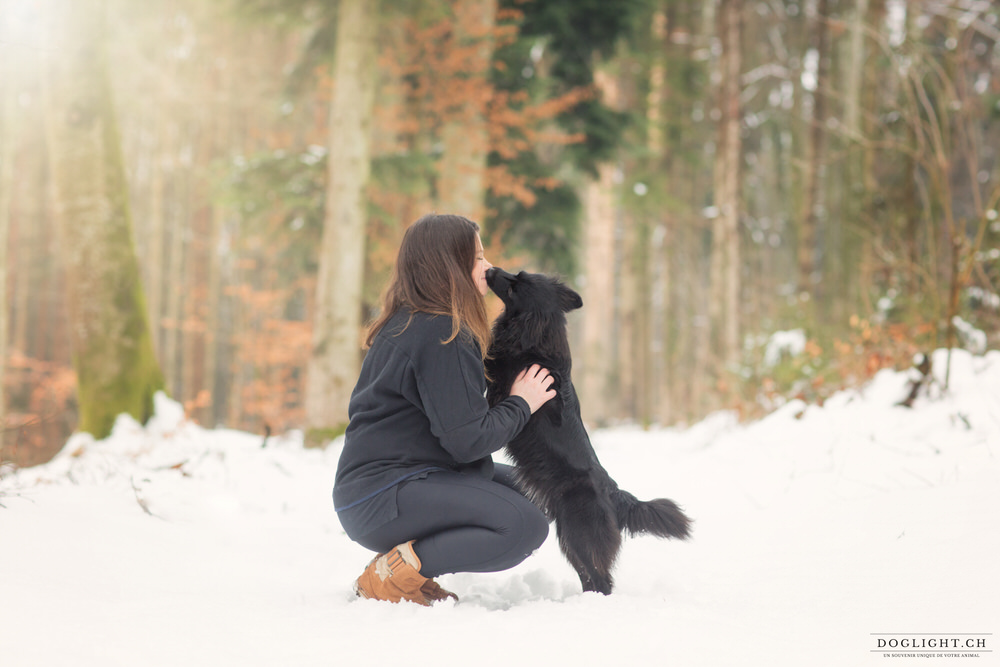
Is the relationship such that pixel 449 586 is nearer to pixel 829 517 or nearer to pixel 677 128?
pixel 829 517

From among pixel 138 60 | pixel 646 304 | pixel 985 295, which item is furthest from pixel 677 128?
pixel 138 60

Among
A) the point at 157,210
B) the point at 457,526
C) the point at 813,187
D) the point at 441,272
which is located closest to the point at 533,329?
the point at 441,272

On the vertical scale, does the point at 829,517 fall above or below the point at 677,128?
below

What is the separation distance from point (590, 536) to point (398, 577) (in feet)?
2.14

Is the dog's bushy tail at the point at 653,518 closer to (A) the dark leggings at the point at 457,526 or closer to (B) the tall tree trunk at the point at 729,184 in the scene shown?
(A) the dark leggings at the point at 457,526

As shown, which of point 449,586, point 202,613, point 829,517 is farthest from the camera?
Result: point 829,517

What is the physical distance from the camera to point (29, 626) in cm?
170

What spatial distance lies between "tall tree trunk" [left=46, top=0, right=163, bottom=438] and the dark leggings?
10.6 ft

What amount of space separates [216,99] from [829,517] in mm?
14073

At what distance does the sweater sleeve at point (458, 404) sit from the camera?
205cm

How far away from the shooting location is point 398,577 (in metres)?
2.11

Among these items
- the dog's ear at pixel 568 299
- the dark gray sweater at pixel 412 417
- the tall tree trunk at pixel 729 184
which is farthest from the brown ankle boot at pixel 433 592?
the tall tree trunk at pixel 729 184

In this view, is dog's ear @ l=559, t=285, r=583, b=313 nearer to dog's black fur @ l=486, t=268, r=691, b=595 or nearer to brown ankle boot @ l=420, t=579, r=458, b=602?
dog's black fur @ l=486, t=268, r=691, b=595

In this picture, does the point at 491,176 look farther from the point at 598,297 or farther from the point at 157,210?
Answer: the point at 157,210
